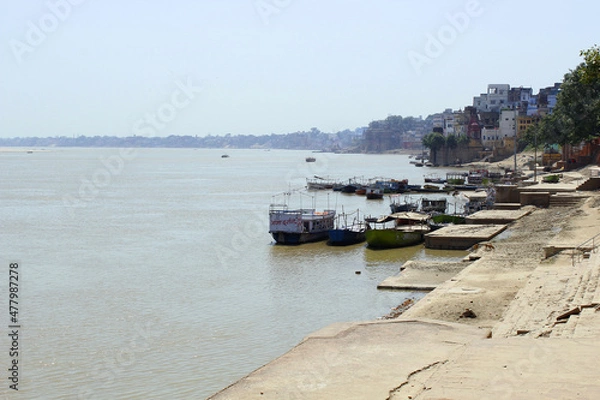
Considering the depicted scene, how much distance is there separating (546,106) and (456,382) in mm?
146083

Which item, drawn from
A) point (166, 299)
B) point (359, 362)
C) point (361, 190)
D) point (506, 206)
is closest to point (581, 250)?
point (359, 362)

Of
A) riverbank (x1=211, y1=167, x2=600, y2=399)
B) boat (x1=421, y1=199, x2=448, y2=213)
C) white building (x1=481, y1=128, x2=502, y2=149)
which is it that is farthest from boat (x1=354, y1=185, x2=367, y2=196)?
white building (x1=481, y1=128, x2=502, y2=149)

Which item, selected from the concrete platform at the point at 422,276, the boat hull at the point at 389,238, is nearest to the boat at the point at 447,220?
the boat hull at the point at 389,238

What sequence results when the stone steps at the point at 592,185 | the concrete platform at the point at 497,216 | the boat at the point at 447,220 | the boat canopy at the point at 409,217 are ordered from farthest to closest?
the stone steps at the point at 592,185 < the concrete platform at the point at 497,216 < the boat canopy at the point at 409,217 < the boat at the point at 447,220

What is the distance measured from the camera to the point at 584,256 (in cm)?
2444

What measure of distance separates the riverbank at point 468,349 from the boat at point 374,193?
50.0 meters

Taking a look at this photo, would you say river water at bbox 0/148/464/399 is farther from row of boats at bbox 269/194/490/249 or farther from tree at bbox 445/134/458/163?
tree at bbox 445/134/458/163

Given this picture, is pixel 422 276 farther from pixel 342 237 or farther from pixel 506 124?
pixel 506 124

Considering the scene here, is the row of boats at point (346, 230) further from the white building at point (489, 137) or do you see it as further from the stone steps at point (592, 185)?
the white building at point (489, 137)

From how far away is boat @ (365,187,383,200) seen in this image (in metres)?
74.6

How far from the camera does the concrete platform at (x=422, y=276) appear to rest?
2655 centimetres

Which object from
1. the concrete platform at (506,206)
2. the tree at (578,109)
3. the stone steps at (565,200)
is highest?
the tree at (578,109)

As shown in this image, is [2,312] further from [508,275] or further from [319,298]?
[508,275]

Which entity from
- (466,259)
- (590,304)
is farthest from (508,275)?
(590,304)
